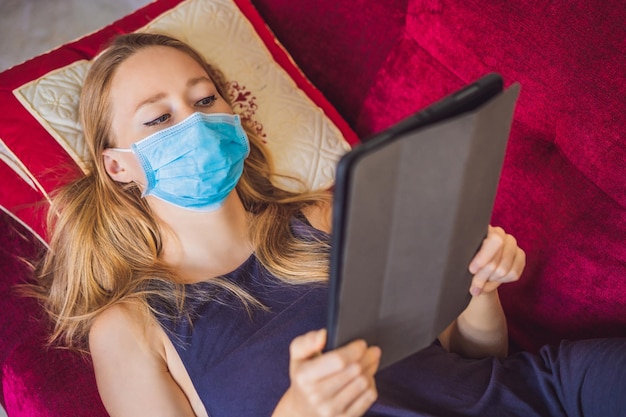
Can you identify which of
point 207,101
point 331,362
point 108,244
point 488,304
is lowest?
point 488,304

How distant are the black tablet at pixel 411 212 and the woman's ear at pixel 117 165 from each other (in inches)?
25.8

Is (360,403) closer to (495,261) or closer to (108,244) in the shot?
(495,261)

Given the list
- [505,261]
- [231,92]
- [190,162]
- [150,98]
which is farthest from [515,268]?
[231,92]

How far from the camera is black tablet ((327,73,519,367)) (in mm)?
658

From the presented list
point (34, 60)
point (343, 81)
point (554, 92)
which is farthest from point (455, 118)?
point (34, 60)

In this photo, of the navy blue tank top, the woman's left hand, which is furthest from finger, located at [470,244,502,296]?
the navy blue tank top

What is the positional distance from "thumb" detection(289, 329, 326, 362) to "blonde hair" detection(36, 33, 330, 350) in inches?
15.5

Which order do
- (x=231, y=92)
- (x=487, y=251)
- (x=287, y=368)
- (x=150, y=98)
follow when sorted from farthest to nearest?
(x=231, y=92) → (x=150, y=98) → (x=287, y=368) → (x=487, y=251)

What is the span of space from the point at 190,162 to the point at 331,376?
1.78ft

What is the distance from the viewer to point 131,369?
1.08 metres

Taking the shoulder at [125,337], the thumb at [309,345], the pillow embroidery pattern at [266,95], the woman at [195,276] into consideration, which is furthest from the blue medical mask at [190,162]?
the thumb at [309,345]

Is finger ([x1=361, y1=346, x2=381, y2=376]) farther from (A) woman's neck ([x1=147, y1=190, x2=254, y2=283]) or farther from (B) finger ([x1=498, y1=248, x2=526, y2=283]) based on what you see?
(A) woman's neck ([x1=147, y1=190, x2=254, y2=283])

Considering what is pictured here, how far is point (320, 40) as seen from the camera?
5.29 feet

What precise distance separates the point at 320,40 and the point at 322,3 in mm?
90
